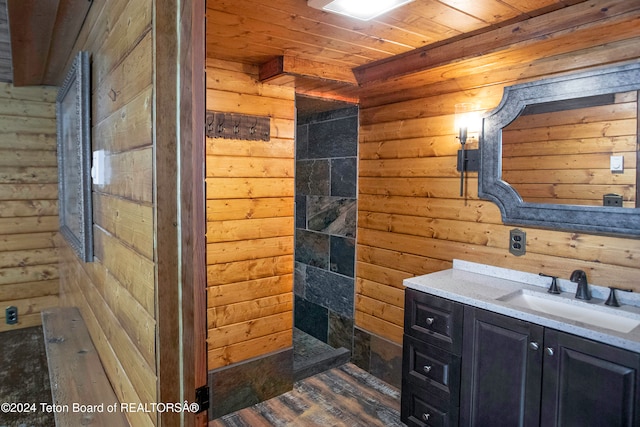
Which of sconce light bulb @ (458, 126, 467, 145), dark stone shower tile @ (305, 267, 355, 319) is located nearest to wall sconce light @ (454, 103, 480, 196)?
sconce light bulb @ (458, 126, 467, 145)

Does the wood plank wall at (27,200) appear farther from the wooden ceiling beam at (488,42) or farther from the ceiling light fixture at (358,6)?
the ceiling light fixture at (358,6)

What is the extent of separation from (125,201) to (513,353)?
1740 millimetres

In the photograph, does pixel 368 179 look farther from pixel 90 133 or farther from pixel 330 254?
pixel 90 133

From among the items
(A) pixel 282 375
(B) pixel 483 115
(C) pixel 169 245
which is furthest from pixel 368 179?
(C) pixel 169 245

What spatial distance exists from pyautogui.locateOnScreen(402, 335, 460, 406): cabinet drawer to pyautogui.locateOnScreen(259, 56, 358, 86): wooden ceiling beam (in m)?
1.65

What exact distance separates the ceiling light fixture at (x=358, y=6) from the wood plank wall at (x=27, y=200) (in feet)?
9.86

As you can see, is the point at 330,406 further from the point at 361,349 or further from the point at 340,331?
the point at 340,331

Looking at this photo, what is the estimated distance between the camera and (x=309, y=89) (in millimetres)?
2902

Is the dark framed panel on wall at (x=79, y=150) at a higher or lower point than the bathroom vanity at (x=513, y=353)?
higher

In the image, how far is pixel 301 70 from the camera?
245 cm

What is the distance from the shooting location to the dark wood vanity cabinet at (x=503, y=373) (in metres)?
1.57

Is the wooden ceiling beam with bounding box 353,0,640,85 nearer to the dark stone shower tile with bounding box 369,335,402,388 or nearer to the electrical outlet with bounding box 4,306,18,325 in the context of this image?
the dark stone shower tile with bounding box 369,335,402,388

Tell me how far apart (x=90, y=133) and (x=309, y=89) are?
1.47 meters

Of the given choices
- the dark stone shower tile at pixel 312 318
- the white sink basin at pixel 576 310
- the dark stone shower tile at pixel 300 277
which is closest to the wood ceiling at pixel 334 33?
the white sink basin at pixel 576 310
